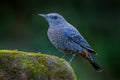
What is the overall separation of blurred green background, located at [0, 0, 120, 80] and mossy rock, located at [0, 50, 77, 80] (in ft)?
22.6

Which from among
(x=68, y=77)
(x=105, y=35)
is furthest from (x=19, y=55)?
(x=105, y=35)

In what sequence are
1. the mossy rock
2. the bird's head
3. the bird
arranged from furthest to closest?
1. the bird's head
2. the bird
3. the mossy rock

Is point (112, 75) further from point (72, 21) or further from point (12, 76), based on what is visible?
Result: point (12, 76)

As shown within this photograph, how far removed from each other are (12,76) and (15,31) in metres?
8.75

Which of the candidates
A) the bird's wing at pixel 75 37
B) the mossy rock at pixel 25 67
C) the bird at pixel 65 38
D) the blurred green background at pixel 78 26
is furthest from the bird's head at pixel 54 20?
the blurred green background at pixel 78 26

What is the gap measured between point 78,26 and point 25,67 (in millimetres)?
8210

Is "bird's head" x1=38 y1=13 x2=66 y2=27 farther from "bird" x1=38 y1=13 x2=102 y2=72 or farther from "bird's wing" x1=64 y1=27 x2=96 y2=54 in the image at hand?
"bird's wing" x1=64 y1=27 x2=96 y2=54

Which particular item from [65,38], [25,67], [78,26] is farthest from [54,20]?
[78,26]

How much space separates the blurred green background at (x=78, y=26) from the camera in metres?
14.0

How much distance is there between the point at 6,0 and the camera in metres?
15.5

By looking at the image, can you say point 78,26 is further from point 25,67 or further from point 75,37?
point 25,67

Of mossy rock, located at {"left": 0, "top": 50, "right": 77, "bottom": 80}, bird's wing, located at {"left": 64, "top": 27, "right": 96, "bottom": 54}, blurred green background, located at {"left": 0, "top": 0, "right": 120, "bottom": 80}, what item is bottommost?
blurred green background, located at {"left": 0, "top": 0, "right": 120, "bottom": 80}

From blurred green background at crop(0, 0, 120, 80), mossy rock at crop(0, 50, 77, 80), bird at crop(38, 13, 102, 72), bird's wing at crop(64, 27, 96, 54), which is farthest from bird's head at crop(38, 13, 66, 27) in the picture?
blurred green background at crop(0, 0, 120, 80)

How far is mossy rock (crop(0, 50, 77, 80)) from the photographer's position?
617cm
